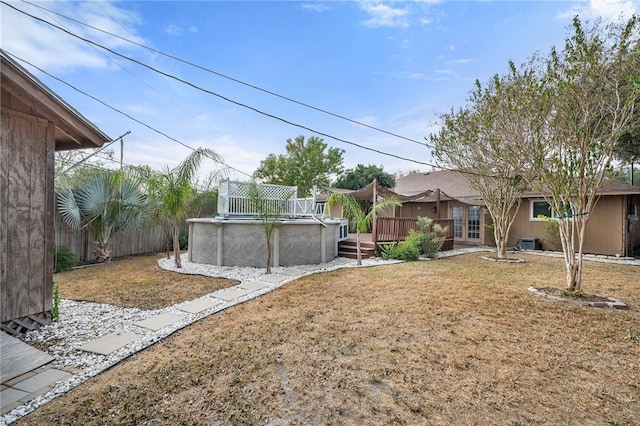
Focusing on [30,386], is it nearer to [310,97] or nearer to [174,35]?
[174,35]

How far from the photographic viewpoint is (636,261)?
9953 millimetres

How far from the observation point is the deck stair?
33.0ft

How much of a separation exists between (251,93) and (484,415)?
9.51 metres

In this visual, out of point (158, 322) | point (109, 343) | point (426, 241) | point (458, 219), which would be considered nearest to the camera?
point (109, 343)

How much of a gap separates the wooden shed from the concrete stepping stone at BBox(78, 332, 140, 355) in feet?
3.49

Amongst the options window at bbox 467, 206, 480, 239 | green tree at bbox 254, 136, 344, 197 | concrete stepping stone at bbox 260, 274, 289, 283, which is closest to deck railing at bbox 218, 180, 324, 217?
concrete stepping stone at bbox 260, 274, 289, 283

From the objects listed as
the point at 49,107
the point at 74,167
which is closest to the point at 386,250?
the point at 49,107

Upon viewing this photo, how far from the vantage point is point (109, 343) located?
3354 millimetres

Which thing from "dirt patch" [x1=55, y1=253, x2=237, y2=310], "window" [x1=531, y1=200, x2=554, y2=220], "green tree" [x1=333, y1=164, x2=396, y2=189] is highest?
"green tree" [x1=333, y1=164, x2=396, y2=189]

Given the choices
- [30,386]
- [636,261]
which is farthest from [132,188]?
[636,261]

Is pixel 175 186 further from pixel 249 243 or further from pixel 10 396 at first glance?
pixel 10 396

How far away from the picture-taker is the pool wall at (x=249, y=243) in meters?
8.29

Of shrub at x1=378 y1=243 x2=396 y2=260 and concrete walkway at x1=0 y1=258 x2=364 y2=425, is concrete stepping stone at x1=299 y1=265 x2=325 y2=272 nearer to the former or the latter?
concrete walkway at x1=0 y1=258 x2=364 y2=425

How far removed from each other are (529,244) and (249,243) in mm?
11884
